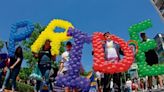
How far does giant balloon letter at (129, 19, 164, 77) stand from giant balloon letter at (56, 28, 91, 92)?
1721mm

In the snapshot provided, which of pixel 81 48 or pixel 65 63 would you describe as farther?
pixel 65 63

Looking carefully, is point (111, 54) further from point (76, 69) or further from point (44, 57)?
point (44, 57)

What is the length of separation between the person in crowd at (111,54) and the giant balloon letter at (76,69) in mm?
554

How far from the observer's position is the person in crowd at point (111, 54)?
35.1ft

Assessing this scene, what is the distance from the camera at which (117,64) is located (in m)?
10.9

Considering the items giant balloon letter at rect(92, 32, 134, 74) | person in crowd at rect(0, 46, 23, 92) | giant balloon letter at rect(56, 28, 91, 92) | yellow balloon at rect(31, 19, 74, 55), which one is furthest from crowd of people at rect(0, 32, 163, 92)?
yellow balloon at rect(31, 19, 74, 55)

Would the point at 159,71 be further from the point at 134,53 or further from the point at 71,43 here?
the point at 71,43

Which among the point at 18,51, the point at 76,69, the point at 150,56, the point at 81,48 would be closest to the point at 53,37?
the point at 18,51

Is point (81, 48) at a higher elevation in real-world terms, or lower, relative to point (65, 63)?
higher

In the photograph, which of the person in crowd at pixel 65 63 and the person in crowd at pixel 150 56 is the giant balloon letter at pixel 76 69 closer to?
the person in crowd at pixel 65 63

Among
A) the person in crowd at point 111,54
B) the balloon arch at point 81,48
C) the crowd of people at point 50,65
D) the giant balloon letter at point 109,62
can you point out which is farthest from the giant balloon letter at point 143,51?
the person in crowd at point 111,54

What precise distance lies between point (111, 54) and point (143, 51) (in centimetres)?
182

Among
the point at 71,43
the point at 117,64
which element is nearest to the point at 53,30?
the point at 71,43

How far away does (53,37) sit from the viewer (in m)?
13.0
